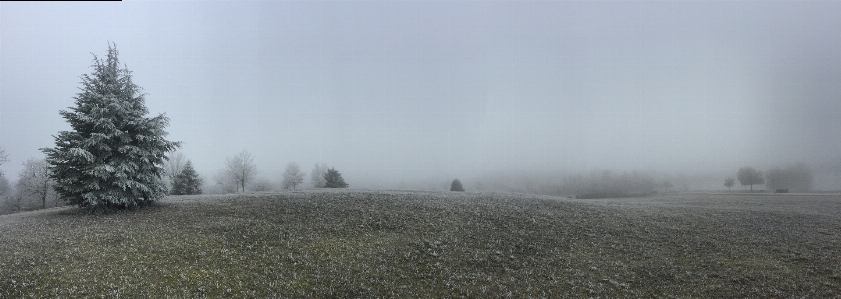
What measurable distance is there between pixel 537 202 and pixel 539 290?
19960 millimetres

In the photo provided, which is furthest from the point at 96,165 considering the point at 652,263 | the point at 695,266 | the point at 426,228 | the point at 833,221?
the point at 833,221

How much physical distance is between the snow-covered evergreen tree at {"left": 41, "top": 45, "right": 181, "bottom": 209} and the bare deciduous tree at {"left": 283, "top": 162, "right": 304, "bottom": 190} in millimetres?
47490

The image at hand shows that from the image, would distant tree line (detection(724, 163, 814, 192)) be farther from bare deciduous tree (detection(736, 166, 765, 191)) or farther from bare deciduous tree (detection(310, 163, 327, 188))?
bare deciduous tree (detection(310, 163, 327, 188))

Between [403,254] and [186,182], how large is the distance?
46.9 metres

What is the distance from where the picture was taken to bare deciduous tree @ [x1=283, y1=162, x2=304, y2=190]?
245ft

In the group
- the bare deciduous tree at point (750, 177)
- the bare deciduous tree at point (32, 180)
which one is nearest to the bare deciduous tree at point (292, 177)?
the bare deciduous tree at point (32, 180)

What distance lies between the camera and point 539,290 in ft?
48.0

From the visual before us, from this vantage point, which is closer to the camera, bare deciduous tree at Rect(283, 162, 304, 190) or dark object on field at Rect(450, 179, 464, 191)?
dark object on field at Rect(450, 179, 464, 191)

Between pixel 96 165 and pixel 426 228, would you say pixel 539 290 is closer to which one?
pixel 426 228

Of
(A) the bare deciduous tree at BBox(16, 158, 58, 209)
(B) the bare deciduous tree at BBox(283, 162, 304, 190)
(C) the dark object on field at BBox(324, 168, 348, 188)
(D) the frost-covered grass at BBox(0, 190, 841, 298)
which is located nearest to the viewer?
(D) the frost-covered grass at BBox(0, 190, 841, 298)

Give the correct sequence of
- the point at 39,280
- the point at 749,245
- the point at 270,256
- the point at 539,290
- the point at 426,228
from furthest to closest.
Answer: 1. the point at 426,228
2. the point at 749,245
3. the point at 270,256
4. the point at 539,290
5. the point at 39,280

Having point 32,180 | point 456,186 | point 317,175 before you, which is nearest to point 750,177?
point 456,186

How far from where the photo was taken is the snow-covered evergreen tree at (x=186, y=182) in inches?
1960

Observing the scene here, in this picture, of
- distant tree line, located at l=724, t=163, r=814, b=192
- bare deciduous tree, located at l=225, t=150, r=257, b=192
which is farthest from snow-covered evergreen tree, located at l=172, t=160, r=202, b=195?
distant tree line, located at l=724, t=163, r=814, b=192
